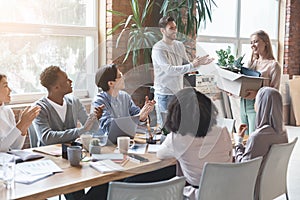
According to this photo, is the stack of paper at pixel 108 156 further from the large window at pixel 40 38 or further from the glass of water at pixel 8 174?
the large window at pixel 40 38

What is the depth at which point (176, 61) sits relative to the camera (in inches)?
148

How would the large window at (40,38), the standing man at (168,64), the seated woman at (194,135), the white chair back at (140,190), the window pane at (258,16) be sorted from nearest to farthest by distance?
the white chair back at (140,190)
the seated woman at (194,135)
the standing man at (168,64)
the large window at (40,38)
the window pane at (258,16)

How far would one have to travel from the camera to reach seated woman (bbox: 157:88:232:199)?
2.26 metres

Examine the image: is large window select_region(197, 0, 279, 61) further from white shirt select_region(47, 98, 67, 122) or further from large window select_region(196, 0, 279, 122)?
white shirt select_region(47, 98, 67, 122)

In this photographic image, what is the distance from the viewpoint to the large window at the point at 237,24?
21.5 feet

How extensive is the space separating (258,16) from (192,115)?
19.0 feet

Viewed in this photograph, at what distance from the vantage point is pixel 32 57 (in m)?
4.23

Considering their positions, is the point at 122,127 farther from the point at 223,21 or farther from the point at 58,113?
the point at 223,21

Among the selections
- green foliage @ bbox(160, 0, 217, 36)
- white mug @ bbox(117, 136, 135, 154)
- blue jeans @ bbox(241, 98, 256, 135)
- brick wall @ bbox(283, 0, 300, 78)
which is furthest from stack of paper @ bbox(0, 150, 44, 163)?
brick wall @ bbox(283, 0, 300, 78)

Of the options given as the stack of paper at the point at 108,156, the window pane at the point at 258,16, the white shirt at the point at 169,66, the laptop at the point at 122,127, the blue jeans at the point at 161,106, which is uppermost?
the window pane at the point at 258,16

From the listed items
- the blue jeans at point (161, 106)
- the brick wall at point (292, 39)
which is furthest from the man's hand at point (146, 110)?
the brick wall at point (292, 39)

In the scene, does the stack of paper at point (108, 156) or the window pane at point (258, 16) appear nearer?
the stack of paper at point (108, 156)

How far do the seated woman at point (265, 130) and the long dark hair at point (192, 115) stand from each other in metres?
0.41

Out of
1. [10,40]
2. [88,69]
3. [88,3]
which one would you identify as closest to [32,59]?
[10,40]
